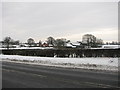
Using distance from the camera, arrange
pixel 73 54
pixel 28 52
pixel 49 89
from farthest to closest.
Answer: pixel 28 52 → pixel 73 54 → pixel 49 89

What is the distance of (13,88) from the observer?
9.22 meters

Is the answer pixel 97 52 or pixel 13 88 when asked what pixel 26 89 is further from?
pixel 97 52

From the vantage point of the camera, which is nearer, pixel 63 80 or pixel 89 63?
pixel 63 80

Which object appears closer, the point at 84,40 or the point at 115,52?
the point at 115,52

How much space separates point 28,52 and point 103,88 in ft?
99.5

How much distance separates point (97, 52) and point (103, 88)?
19805mm

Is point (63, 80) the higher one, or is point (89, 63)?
point (89, 63)

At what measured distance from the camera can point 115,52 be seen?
88.3 feet

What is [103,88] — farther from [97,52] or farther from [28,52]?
[28,52]

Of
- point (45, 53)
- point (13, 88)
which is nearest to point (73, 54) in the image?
point (45, 53)

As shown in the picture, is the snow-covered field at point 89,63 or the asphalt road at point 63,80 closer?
the asphalt road at point 63,80

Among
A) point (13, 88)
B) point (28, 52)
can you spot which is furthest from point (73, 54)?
point (13, 88)

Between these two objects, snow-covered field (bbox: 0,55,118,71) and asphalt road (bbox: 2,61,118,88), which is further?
snow-covered field (bbox: 0,55,118,71)

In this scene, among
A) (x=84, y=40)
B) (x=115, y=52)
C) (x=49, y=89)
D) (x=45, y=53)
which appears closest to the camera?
(x=49, y=89)
